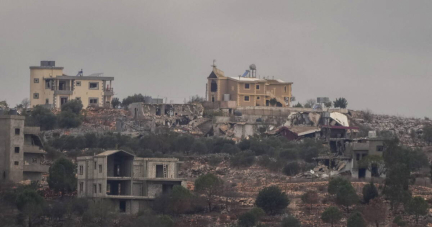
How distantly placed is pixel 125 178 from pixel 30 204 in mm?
8021

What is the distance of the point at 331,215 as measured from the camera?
80.0 metres

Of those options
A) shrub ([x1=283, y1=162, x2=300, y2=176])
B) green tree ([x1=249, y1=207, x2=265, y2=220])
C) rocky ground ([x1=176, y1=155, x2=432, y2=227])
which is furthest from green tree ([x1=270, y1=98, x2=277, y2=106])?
green tree ([x1=249, y1=207, x2=265, y2=220])

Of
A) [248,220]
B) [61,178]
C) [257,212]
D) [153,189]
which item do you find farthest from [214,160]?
[248,220]

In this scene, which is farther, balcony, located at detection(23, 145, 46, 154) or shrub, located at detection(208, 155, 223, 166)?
shrub, located at detection(208, 155, 223, 166)

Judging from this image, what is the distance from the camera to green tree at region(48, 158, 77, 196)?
8900cm

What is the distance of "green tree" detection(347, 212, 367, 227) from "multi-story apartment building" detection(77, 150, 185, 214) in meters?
13.0

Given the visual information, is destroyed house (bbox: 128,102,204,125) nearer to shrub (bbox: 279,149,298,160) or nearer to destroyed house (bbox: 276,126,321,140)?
destroyed house (bbox: 276,126,321,140)

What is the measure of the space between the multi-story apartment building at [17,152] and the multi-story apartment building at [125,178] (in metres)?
5.51

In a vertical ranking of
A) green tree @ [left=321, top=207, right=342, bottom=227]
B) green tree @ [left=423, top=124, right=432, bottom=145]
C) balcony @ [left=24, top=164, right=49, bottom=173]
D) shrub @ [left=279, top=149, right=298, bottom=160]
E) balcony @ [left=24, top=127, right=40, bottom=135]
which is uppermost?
green tree @ [left=423, top=124, right=432, bottom=145]

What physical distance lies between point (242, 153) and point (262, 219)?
2311cm

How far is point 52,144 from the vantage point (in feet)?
354

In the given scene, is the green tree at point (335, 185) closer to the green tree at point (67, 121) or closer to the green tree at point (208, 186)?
the green tree at point (208, 186)

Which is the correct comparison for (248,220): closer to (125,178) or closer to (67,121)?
(125,178)

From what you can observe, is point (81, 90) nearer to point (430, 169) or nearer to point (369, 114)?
point (369, 114)
